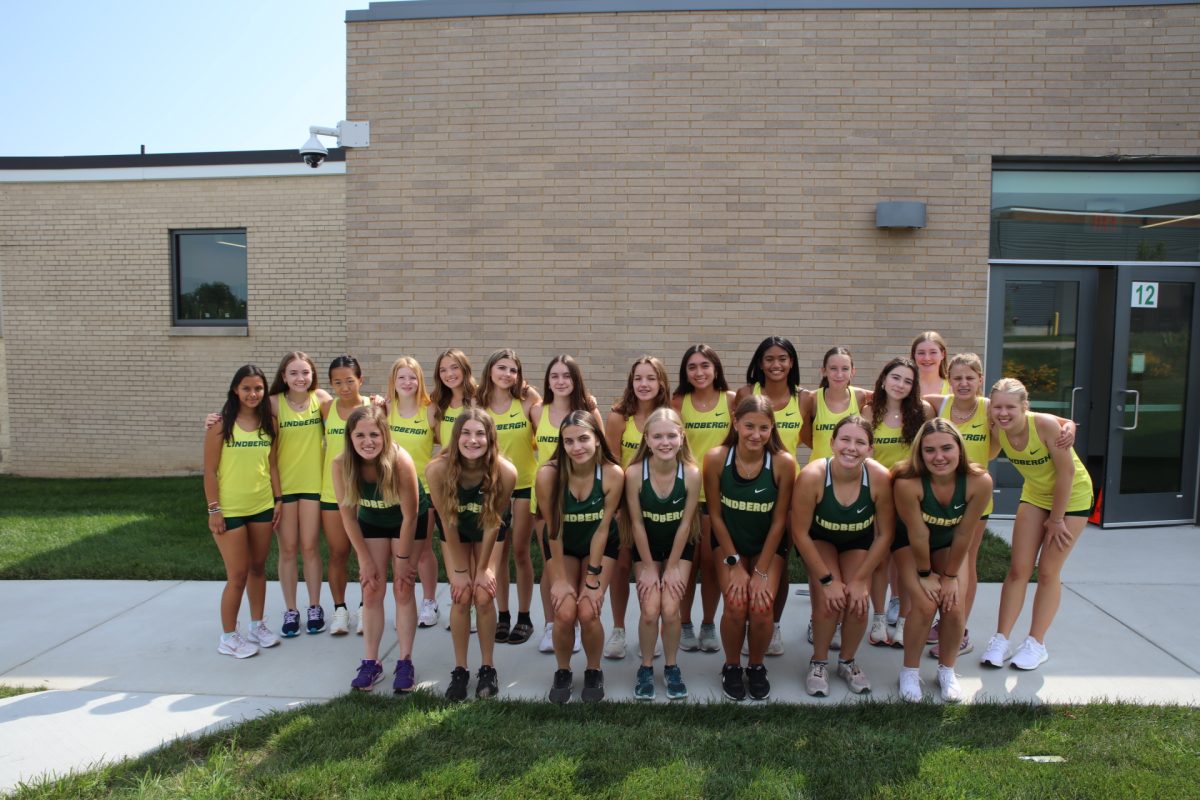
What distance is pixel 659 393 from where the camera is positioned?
448 cm

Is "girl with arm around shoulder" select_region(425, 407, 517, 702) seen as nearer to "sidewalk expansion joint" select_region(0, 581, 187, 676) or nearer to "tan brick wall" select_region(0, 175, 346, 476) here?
"sidewalk expansion joint" select_region(0, 581, 187, 676)

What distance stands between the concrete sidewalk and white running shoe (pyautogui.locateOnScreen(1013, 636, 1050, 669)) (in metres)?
0.06

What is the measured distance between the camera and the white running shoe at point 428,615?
490 cm

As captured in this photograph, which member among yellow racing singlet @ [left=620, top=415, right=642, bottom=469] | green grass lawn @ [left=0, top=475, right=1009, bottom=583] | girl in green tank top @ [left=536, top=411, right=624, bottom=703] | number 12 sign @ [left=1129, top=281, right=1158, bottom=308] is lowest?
green grass lawn @ [left=0, top=475, right=1009, bottom=583]

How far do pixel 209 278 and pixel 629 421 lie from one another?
980 centimetres

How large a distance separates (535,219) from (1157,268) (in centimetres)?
565

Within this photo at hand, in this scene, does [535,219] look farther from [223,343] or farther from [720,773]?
[223,343]

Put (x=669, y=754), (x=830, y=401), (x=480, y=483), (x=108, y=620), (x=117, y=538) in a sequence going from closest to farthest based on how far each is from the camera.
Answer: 1. (x=669, y=754)
2. (x=480, y=483)
3. (x=830, y=401)
4. (x=108, y=620)
5. (x=117, y=538)

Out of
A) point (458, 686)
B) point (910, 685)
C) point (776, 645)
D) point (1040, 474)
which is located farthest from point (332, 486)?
point (1040, 474)

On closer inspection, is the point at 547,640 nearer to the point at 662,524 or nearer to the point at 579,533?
the point at 579,533

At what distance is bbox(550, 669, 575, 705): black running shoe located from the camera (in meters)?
3.82

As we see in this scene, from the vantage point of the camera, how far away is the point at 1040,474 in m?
4.26

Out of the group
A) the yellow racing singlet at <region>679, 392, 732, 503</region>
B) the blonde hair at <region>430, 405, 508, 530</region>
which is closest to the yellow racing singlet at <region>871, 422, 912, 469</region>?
the yellow racing singlet at <region>679, 392, 732, 503</region>

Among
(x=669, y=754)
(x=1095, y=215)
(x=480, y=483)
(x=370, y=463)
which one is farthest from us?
(x=1095, y=215)
